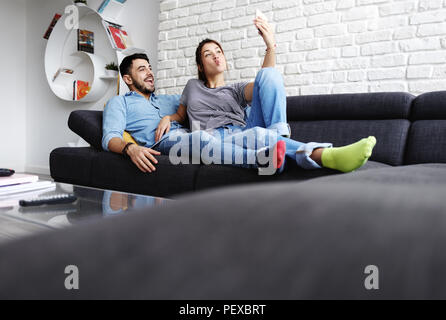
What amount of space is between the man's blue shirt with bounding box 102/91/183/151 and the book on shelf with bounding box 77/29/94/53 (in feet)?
6.99

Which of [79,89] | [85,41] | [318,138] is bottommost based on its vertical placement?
[318,138]

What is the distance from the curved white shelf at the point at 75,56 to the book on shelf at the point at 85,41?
68 millimetres

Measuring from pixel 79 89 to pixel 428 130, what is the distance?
379 centimetres

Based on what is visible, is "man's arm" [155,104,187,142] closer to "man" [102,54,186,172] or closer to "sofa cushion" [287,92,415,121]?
"man" [102,54,186,172]

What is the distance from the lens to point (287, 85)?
9.41 feet

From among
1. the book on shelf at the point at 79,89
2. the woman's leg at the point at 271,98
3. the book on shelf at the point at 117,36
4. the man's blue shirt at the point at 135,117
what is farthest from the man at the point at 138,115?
the book on shelf at the point at 79,89

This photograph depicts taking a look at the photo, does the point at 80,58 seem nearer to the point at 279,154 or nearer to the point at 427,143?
the point at 279,154

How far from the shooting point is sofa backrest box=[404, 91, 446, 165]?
5.89 ft

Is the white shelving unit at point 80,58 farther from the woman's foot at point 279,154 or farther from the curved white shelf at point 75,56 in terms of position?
the woman's foot at point 279,154

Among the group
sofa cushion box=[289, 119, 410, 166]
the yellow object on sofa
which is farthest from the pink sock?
the yellow object on sofa

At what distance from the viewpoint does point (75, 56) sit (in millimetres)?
4582

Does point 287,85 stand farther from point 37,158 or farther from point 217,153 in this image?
point 37,158

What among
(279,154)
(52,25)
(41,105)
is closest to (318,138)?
(279,154)
